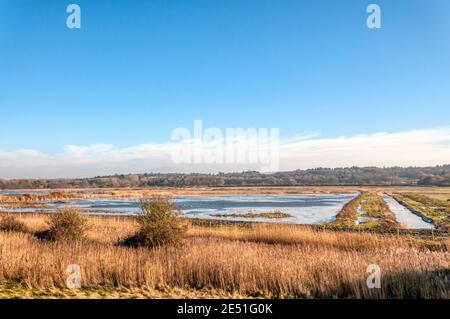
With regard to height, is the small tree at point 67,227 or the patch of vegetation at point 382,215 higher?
the small tree at point 67,227

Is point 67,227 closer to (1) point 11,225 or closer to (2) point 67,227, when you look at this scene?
(2) point 67,227

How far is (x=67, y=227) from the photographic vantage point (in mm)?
17672

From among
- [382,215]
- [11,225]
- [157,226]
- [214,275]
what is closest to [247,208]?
[382,215]

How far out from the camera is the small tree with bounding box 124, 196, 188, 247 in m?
15.7

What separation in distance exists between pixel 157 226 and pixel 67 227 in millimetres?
4544

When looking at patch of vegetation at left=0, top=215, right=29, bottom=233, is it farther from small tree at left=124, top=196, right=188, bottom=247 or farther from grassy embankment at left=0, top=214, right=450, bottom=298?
grassy embankment at left=0, top=214, right=450, bottom=298

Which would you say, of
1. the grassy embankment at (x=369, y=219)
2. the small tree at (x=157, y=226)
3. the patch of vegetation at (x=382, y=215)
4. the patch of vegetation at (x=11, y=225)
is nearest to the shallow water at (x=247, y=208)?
the grassy embankment at (x=369, y=219)

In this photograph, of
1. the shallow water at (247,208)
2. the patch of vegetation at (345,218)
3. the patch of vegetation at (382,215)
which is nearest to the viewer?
the patch of vegetation at (382,215)

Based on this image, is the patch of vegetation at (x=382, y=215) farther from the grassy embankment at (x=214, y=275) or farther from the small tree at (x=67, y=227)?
the small tree at (x=67, y=227)

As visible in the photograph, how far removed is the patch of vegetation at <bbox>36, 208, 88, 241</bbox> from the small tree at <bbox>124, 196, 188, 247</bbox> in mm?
2636

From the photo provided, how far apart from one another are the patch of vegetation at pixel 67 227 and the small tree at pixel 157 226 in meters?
2.64

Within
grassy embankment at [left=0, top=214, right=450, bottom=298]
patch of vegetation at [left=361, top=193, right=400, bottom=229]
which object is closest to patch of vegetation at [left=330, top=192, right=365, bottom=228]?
patch of vegetation at [left=361, top=193, right=400, bottom=229]

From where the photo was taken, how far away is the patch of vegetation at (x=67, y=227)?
17.5 m
